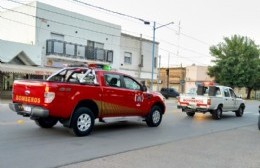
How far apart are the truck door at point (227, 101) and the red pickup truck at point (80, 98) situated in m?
7.15

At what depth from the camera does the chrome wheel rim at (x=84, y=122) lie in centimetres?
985

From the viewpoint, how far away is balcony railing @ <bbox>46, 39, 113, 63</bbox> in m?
29.3

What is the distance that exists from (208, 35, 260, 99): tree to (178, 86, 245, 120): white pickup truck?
35679mm

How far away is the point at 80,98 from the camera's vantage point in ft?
32.2

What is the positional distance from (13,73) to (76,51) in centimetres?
613

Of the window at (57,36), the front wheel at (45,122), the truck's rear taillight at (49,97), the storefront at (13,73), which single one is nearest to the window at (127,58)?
the window at (57,36)

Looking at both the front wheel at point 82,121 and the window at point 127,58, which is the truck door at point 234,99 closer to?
the front wheel at point 82,121

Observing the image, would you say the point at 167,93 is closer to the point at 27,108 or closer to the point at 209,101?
the point at 209,101

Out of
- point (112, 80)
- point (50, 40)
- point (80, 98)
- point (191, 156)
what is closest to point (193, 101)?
point (112, 80)

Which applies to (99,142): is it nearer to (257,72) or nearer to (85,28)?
(85,28)

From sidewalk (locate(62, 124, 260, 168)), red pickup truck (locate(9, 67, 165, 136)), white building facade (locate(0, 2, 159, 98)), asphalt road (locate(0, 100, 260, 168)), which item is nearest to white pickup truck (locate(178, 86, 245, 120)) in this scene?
asphalt road (locate(0, 100, 260, 168))

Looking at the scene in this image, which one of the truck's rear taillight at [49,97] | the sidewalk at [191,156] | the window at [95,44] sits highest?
the window at [95,44]

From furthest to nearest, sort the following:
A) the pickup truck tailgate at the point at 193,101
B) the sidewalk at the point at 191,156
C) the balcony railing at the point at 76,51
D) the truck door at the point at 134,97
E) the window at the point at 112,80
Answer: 1. the balcony railing at the point at 76,51
2. the pickup truck tailgate at the point at 193,101
3. the truck door at the point at 134,97
4. the window at the point at 112,80
5. the sidewalk at the point at 191,156

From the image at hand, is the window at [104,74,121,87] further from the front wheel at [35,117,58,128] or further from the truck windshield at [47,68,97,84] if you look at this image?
the front wheel at [35,117,58,128]
